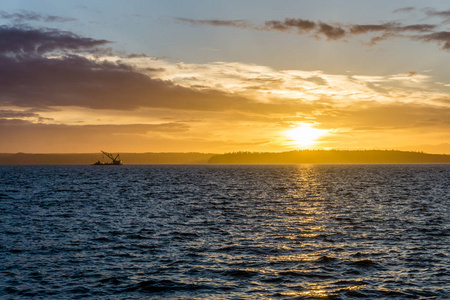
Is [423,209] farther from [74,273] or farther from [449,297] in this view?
[74,273]

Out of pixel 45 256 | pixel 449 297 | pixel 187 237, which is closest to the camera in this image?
pixel 449 297

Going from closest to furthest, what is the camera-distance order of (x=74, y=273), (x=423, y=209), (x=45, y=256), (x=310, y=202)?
(x=74, y=273)
(x=45, y=256)
(x=423, y=209)
(x=310, y=202)

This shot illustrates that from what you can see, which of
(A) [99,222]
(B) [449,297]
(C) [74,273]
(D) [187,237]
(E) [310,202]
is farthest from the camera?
(E) [310,202]

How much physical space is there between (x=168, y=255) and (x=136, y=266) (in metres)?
3.53

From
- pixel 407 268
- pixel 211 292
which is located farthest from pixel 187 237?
pixel 407 268

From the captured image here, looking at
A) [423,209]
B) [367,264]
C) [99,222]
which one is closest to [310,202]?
[423,209]

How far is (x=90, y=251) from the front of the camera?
33.3 m

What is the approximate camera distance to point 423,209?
2314 inches

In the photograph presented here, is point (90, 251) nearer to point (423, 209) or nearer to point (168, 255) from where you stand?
point (168, 255)

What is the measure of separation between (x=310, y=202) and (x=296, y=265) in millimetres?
43118

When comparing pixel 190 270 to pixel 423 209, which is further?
pixel 423 209

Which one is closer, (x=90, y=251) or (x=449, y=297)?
(x=449, y=297)

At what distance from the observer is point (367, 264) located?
→ 28766mm

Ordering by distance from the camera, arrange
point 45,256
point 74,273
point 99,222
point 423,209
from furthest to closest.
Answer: point 423,209 → point 99,222 → point 45,256 → point 74,273
